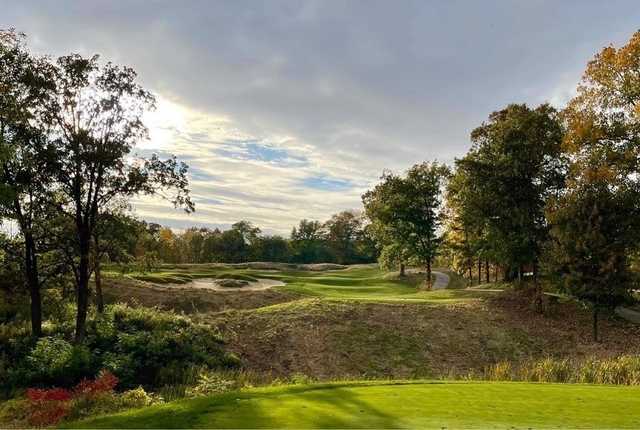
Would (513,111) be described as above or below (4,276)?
above

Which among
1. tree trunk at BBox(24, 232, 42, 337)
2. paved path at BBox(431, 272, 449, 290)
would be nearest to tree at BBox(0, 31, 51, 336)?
tree trunk at BBox(24, 232, 42, 337)

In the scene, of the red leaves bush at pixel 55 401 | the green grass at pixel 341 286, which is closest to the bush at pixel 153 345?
the red leaves bush at pixel 55 401

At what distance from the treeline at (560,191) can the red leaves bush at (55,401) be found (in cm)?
2466

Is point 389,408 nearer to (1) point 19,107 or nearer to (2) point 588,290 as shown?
(1) point 19,107

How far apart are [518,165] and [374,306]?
14.0 meters

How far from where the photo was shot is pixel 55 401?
15070mm

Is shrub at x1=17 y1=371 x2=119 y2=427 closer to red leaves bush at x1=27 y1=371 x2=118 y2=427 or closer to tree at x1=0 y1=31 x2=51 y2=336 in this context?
red leaves bush at x1=27 y1=371 x2=118 y2=427

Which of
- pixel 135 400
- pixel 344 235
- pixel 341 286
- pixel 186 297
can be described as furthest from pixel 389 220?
pixel 344 235

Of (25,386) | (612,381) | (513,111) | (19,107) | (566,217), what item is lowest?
(25,386)

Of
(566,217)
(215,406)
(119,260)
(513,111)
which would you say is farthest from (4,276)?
(513,111)

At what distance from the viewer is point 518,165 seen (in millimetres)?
35406

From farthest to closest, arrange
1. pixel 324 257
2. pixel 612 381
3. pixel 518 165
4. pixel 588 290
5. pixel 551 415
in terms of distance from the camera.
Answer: pixel 324 257
pixel 518 165
pixel 588 290
pixel 612 381
pixel 551 415

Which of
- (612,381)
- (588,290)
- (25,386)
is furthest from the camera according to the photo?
(588,290)

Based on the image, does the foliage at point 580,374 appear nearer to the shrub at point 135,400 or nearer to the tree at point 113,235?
the shrub at point 135,400
